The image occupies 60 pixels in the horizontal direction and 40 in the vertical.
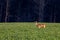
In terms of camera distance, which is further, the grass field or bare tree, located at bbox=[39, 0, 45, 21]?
bare tree, located at bbox=[39, 0, 45, 21]

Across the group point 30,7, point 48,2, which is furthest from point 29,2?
point 48,2

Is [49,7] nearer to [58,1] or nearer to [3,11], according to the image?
[58,1]

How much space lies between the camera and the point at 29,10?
60.5 meters

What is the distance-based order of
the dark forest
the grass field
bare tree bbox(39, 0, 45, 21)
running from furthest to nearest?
the dark forest, bare tree bbox(39, 0, 45, 21), the grass field

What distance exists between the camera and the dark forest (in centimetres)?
5825

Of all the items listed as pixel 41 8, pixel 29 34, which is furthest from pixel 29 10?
pixel 29 34

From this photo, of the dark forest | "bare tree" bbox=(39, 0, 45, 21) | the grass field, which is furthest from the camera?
the dark forest

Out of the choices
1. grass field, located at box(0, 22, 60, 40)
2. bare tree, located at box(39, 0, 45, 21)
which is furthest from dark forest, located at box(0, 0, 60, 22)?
grass field, located at box(0, 22, 60, 40)

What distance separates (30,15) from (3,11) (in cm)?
753

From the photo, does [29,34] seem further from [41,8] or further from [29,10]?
[29,10]

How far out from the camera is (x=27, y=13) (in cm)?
6022

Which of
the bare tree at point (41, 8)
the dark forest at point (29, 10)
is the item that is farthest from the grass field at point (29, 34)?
the dark forest at point (29, 10)

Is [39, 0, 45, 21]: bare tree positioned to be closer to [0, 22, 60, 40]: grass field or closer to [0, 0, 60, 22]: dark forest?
[0, 0, 60, 22]: dark forest

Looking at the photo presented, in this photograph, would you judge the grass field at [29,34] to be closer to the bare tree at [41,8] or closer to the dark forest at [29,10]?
the bare tree at [41,8]
